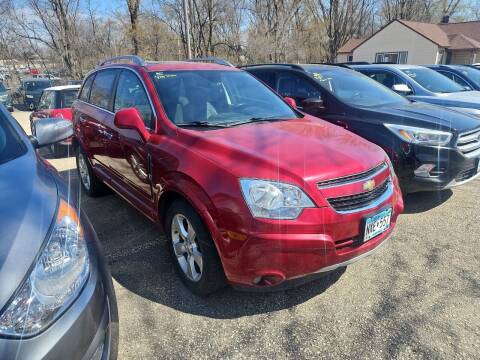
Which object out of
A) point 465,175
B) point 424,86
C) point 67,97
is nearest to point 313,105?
point 465,175

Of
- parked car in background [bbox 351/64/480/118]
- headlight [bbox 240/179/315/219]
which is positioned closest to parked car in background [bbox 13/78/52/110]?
parked car in background [bbox 351/64/480/118]

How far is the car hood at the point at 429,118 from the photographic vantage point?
13.8 feet

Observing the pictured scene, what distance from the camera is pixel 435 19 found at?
168ft

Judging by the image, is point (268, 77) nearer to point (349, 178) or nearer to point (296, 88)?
point (296, 88)

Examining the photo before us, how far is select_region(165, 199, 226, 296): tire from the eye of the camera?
8.28ft

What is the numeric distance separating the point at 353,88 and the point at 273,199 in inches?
144

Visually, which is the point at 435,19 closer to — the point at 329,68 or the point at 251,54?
the point at 251,54

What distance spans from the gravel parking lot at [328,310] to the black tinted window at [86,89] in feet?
7.55

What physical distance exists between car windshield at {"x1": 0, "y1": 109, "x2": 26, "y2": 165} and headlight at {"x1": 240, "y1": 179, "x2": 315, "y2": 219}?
132 centimetres

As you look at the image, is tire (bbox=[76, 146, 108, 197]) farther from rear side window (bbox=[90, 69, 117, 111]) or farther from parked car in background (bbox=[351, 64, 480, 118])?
parked car in background (bbox=[351, 64, 480, 118])

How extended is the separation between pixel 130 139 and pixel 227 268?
169 cm

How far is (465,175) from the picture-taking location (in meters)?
4.27

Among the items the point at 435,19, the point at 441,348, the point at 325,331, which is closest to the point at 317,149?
the point at 325,331

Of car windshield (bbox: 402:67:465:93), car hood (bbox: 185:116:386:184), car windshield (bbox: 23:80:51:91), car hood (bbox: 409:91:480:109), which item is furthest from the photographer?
car windshield (bbox: 23:80:51:91)
